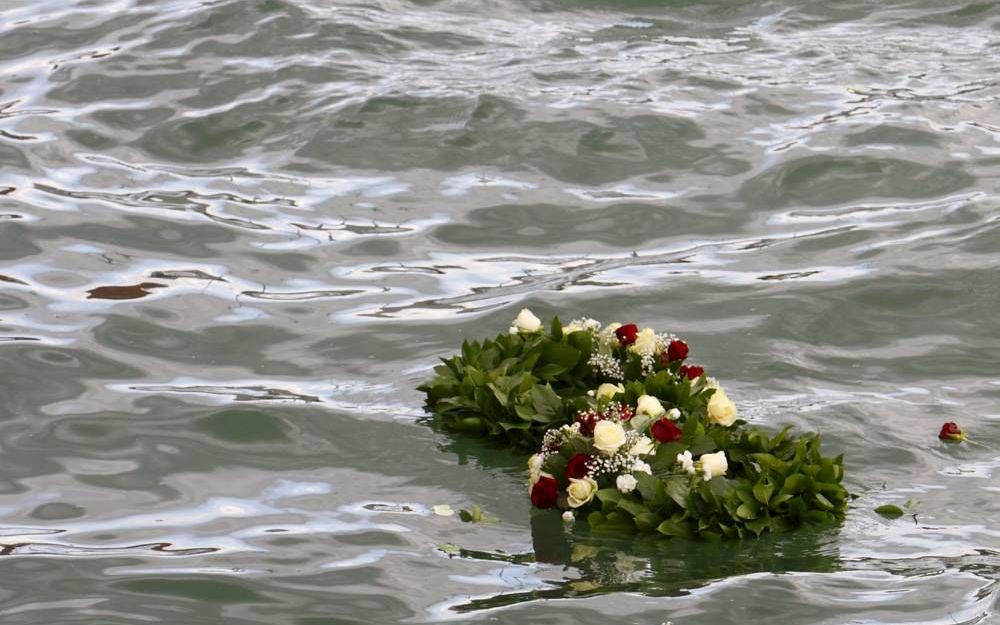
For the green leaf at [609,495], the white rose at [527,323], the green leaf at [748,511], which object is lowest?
the green leaf at [748,511]

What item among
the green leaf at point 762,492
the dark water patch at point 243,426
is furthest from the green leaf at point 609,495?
the dark water patch at point 243,426

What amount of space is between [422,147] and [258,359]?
347 cm

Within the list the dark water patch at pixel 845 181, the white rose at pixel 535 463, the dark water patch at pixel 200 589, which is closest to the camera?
the dark water patch at pixel 200 589

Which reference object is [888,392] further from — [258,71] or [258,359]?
[258,71]

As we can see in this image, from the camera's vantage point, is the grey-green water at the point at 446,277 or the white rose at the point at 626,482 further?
the white rose at the point at 626,482

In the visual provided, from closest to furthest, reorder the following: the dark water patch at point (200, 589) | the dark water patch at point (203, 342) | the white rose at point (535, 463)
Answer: the dark water patch at point (200, 589) < the white rose at point (535, 463) < the dark water patch at point (203, 342)

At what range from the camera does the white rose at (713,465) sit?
19.0 ft

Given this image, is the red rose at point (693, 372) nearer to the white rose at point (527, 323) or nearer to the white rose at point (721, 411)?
the white rose at point (721, 411)

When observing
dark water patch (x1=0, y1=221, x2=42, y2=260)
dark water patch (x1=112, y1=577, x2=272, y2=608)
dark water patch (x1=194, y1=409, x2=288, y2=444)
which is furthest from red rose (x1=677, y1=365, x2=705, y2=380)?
dark water patch (x1=0, y1=221, x2=42, y2=260)

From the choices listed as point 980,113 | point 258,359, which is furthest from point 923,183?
point 258,359

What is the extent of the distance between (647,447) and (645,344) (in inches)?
38.4

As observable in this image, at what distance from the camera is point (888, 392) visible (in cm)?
767

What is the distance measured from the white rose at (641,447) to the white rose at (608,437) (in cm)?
7

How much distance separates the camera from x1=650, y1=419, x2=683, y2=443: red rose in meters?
5.93
